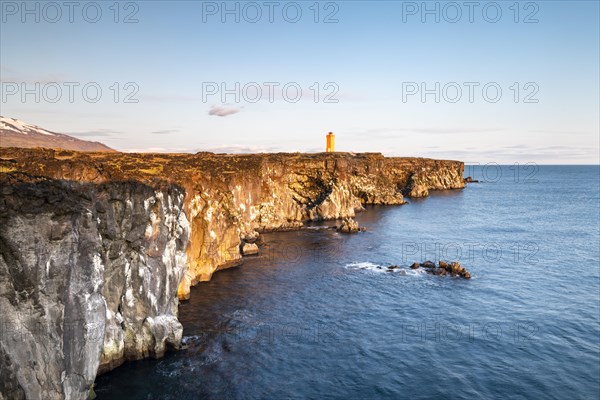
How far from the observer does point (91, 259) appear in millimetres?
30078

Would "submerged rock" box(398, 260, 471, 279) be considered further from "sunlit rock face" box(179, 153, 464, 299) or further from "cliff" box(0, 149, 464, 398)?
"cliff" box(0, 149, 464, 398)

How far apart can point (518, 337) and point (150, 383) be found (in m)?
39.8

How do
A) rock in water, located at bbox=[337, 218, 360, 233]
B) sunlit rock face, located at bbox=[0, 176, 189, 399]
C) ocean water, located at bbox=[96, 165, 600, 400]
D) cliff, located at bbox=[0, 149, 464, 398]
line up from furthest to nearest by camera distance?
rock in water, located at bbox=[337, 218, 360, 233]
ocean water, located at bbox=[96, 165, 600, 400]
cliff, located at bbox=[0, 149, 464, 398]
sunlit rock face, located at bbox=[0, 176, 189, 399]

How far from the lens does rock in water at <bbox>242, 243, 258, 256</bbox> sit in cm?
8181

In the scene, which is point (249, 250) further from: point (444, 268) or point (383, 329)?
point (383, 329)

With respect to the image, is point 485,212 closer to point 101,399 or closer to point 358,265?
point 358,265

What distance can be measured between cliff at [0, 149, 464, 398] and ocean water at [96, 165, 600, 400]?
15.4 feet

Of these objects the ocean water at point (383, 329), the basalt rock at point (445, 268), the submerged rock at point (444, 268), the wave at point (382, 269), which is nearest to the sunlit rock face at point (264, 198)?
the ocean water at point (383, 329)

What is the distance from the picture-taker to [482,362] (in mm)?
43094

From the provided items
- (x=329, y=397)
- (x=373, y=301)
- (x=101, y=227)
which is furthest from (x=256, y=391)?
(x=373, y=301)

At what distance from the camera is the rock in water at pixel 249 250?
81.8 meters

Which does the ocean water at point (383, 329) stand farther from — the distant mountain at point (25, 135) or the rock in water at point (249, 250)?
the distant mountain at point (25, 135)

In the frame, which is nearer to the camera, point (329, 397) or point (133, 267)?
point (329, 397)

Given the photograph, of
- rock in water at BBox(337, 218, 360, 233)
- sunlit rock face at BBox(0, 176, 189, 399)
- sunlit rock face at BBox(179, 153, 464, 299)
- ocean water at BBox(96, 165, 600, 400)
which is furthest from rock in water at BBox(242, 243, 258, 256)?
sunlit rock face at BBox(0, 176, 189, 399)
